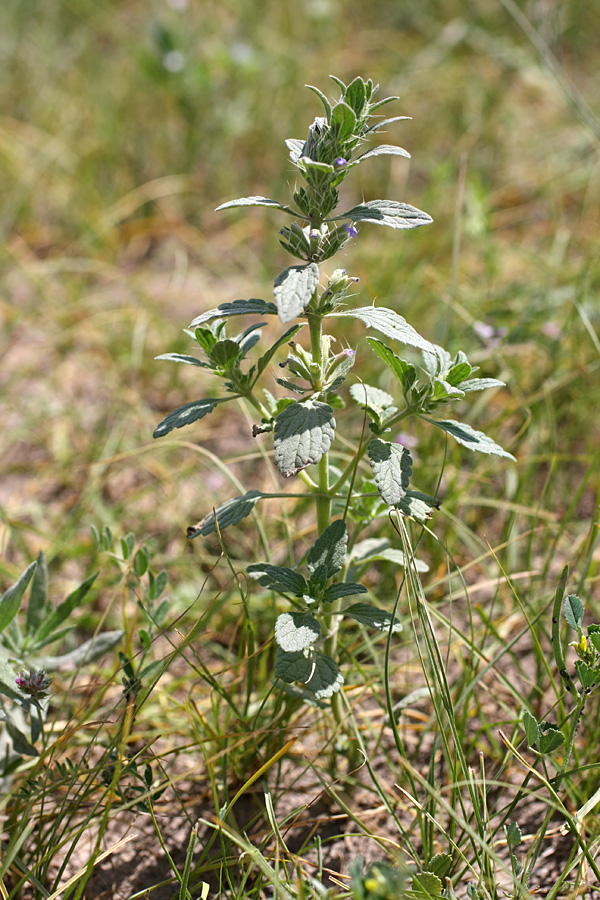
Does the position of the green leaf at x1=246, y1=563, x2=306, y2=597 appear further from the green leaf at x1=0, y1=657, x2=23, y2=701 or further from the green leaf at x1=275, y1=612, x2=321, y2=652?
the green leaf at x1=0, y1=657, x2=23, y2=701

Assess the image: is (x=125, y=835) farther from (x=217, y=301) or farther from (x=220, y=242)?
(x=220, y=242)

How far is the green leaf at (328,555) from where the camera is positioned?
136 centimetres

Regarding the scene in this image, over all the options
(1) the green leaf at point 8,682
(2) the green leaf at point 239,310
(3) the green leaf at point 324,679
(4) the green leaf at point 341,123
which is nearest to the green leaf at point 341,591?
(3) the green leaf at point 324,679

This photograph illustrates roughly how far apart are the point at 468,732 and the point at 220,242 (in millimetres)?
2534

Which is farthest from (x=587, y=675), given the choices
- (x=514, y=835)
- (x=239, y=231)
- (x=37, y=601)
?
(x=239, y=231)

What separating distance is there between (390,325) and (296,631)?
1.80 ft

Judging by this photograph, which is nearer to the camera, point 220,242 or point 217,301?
point 217,301

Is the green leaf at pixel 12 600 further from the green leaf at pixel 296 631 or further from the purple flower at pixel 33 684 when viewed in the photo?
the green leaf at pixel 296 631

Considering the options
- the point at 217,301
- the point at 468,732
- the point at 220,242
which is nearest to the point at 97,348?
the point at 217,301

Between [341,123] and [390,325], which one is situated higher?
[341,123]

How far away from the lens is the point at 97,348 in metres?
2.97

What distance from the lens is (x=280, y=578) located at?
1.39 m

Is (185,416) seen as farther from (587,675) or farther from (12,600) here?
(587,675)

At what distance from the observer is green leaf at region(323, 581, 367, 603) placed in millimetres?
1342
